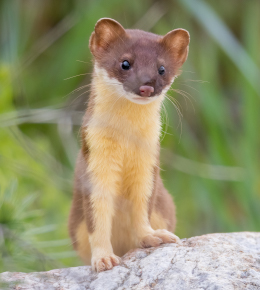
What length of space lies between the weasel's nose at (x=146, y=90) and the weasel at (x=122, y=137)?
43mm

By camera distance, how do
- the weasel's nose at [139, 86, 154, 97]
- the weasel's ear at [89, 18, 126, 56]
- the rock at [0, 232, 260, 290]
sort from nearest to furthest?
the rock at [0, 232, 260, 290], the weasel's nose at [139, 86, 154, 97], the weasel's ear at [89, 18, 126, 56]

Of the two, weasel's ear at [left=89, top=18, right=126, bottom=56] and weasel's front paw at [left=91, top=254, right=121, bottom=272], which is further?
weasel's ear at [left=89, top=18, right=126, bottom=56]

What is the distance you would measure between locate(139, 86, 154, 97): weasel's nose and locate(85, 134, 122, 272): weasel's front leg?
0.65ft

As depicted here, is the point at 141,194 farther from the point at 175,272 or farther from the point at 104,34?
the point at 104,34

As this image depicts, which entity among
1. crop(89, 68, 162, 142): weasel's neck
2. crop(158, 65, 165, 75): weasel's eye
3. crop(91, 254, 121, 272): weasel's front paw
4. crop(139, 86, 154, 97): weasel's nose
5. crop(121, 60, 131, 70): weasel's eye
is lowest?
crop(91, 254, 121, 272): weasel's front paw

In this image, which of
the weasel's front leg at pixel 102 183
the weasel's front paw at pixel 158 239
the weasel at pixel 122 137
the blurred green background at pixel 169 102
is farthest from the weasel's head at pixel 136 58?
the blurred green background at pixel 169 102

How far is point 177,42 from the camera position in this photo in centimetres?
168

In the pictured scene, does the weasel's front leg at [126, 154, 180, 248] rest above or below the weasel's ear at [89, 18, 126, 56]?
below

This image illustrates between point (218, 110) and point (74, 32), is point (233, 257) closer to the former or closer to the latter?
point (218, 110)

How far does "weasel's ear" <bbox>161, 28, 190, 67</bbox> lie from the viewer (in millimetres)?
1645

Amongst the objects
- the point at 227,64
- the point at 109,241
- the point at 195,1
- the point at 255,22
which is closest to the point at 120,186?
the point at 109,241

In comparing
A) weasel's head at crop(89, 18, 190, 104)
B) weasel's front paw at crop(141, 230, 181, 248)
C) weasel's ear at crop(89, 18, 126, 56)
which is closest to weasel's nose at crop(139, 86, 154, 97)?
weasel's head at crop(89, 18, 190, 104)

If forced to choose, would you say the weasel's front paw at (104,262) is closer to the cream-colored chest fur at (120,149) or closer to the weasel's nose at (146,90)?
the cream-colored chest fur at (120,149)

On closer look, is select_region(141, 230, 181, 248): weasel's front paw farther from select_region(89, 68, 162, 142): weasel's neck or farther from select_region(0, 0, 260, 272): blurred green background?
select_region(0, 0, 260, 272): blurred green background
